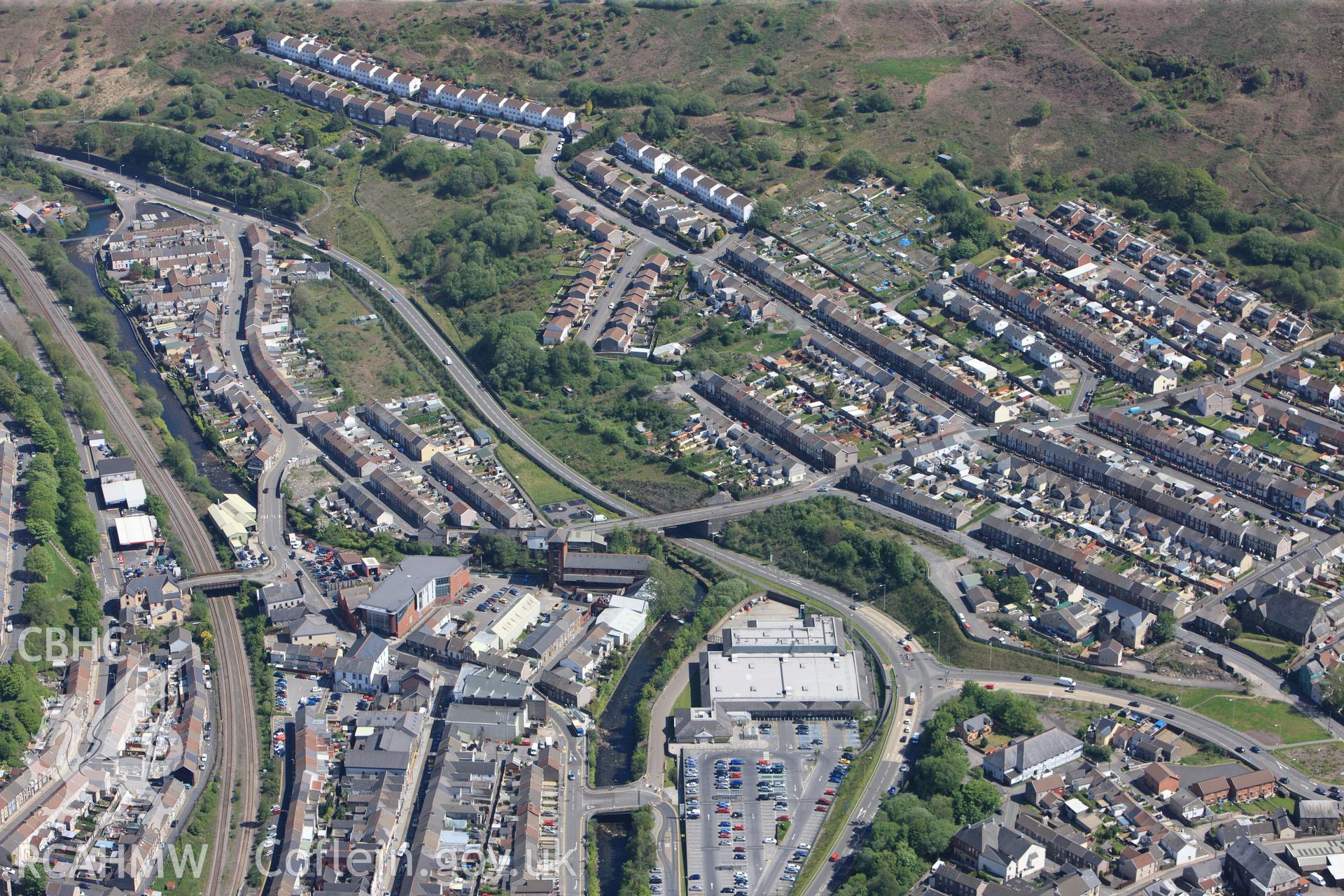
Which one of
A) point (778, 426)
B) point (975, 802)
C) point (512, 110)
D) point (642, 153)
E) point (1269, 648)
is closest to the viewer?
point (975, 802)

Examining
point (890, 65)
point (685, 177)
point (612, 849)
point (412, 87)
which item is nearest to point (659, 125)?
point (685, 177)

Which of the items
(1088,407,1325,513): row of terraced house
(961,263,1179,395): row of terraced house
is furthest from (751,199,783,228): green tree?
(1088,407,1325,513): row of terraced house

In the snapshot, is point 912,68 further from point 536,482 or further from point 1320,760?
point 1320,760

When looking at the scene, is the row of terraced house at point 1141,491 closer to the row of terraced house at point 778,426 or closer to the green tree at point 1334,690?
the row of terraced house at point 778,426

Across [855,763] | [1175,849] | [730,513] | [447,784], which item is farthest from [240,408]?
[1175,849]

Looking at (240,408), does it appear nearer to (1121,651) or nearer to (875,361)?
(875,361)

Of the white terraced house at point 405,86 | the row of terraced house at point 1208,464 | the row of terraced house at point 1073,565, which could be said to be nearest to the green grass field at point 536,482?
the row of terraced house at point 1073,565

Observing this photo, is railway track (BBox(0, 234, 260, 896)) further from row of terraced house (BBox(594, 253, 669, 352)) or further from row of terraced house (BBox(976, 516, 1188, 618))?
row of terraced house (BBox(976, 516, 1188, 618))
